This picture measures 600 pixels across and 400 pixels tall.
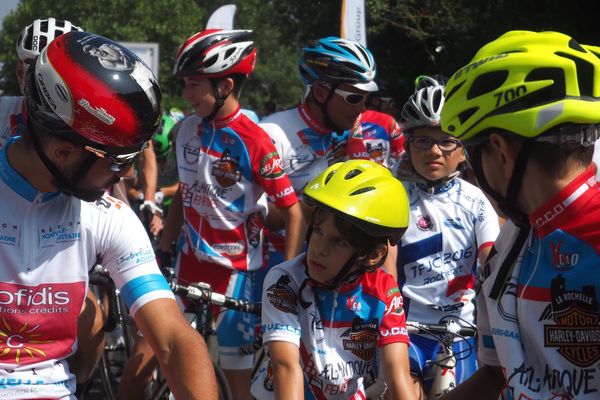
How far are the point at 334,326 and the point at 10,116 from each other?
Result: 3.21 metres

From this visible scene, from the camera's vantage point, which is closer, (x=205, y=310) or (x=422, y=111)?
(x=422, y=111)

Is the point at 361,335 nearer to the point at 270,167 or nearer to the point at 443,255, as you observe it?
the point at 443,255

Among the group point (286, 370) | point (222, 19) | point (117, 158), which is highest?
point (117, 158)

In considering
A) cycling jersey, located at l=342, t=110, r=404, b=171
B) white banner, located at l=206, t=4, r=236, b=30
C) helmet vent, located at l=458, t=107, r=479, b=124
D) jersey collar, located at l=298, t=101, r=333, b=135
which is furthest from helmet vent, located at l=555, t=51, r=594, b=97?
white banner, located at l=206, t=4, r=236, b=30

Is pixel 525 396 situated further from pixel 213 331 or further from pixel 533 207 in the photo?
pixel 213 331

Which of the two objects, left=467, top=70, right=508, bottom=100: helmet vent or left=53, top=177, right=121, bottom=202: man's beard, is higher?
left=467, top=70, right=508, bottom=100: helmet vent

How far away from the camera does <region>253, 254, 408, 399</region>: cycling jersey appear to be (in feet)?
14.0

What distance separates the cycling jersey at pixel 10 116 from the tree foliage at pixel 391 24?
294 cm

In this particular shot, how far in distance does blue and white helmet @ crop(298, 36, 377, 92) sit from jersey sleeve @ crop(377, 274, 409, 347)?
3.26 meters

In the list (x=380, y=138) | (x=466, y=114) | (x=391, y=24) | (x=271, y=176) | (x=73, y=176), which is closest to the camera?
(x=466, y=114)

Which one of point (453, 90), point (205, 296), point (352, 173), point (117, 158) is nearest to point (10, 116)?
point (205, 296)

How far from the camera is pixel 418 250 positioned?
18.7 feet

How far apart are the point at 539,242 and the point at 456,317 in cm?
288

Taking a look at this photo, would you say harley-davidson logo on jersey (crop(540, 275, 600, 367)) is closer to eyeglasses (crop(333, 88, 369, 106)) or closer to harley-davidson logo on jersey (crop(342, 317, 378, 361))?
harley-davidson logo on jersey (crop(342, 317, 378, 361))
